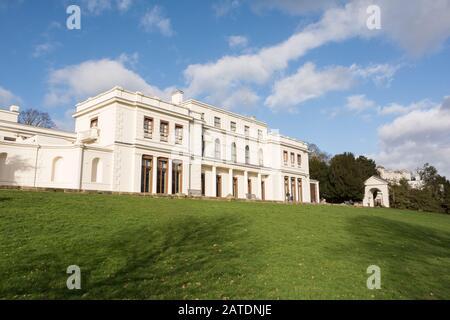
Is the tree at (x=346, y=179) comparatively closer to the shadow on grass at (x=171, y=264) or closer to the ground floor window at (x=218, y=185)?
the ground floor window at (x=218, y=185)

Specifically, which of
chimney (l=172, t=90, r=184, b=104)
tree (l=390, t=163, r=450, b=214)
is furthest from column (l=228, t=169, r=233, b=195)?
tree (l=390, t=163, r=450, b=214)

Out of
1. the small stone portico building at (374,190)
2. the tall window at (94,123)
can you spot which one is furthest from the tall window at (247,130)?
the small stone portico building at (374,190)

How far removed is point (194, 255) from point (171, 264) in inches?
39.1

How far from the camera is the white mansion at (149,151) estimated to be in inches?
A: 1067

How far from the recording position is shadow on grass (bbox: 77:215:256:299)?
24.0ft

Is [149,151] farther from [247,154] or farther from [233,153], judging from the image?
[247,154]

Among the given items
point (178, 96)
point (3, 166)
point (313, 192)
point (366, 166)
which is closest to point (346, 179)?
point (313, 192)

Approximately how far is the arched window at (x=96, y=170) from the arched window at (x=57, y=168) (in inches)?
94.9

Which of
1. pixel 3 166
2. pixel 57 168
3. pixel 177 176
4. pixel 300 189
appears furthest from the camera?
pixel 300 189

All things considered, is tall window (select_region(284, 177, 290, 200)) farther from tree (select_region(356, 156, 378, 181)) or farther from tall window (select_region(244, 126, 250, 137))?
tree (select_region(356, 156, 378, 181))

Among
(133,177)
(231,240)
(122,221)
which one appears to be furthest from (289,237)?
(133,177)

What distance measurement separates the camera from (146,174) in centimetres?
3069
